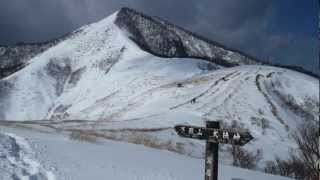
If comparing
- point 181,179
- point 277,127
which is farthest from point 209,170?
point 277,127

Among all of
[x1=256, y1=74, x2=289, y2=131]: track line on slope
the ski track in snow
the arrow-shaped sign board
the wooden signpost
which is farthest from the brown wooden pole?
[x1=256, y1=74, x2=289, y2=131]: track line on slope

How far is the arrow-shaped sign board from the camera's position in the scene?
12461mm

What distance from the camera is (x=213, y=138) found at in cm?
1303

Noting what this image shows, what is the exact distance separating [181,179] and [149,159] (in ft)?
10.3

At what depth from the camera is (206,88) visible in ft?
332

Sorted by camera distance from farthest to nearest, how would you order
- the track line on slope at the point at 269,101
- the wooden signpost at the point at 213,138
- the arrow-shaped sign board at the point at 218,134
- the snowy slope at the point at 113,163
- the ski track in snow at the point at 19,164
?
the track line on slope at the point at 269,101 < the snowy slope at the point at 113,163 < the ski track in snow at the point at 19,164 < the wooden signpost at the point at 213,138 < the arrow-shaped sign board at the point at 218,134

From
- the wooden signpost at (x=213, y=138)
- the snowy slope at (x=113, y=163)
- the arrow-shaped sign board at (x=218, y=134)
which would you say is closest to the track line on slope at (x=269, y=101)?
the snowy slope at (x=113, y=163)

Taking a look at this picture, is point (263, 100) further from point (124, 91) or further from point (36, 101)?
point (36, 101)

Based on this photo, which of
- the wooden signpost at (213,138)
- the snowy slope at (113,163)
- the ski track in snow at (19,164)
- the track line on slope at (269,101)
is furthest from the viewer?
the track line on slope at (269,101)

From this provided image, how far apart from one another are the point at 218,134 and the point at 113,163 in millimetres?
5997

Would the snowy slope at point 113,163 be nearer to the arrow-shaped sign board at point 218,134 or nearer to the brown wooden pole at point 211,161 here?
the arrow-shaped sign board at point 218,134

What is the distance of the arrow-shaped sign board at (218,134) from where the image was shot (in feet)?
40.9

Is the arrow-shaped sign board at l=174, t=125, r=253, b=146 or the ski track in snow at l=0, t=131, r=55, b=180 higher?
the arrow-shaped sign board at l=174, t=125, r=253, b=146

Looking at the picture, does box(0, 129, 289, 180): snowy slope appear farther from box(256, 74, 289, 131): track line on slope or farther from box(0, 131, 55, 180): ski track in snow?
box(256, 74, 289, 131): track line on slope
